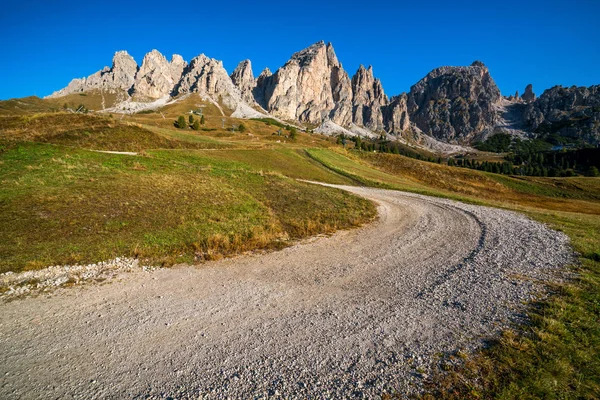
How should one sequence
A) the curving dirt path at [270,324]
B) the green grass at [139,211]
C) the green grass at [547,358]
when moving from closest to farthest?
the green grass at [547,358] < the curving dirt path at [270,324] < the green grass at [139,211]

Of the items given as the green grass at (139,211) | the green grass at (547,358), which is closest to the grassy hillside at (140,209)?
the green grass at (139,211)

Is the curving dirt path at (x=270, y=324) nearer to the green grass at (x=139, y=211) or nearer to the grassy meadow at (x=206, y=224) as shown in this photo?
the grassy meadow at (x=206, y=224)

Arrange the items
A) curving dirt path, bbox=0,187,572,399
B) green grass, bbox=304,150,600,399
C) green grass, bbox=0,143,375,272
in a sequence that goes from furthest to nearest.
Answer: green grass, bbox=0,143,375,272 < curving dirt path, bbox=0,187,572,399 < green grass, bbox=304,150,600,399

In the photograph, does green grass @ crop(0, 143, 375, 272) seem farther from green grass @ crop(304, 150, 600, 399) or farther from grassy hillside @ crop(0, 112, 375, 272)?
green grass @ crop(304, 150, 600, 399)

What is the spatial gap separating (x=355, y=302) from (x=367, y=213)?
1484 centimetres

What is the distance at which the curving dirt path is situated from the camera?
6605 mm

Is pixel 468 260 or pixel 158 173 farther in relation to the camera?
pixel 158 173

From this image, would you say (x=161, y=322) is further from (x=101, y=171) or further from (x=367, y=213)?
(x=101, y=171)

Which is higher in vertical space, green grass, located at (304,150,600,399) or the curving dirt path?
green grass, located at (304,150,600,399)

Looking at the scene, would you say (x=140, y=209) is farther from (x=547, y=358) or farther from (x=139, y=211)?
(x=547, y=358)

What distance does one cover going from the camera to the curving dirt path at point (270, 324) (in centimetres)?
661

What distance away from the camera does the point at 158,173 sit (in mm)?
30234

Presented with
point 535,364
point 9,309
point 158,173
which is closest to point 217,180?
point 158,173

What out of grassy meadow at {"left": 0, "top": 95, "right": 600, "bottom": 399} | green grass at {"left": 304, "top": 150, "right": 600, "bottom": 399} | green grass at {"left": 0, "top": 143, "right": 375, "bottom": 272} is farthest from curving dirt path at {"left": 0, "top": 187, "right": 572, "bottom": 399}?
green grass at {"left": 0, "top": 143, "right": 375, "bottom": 272}
